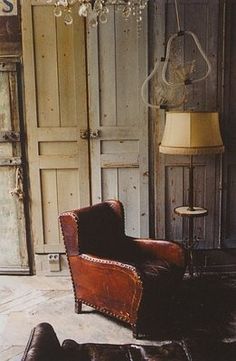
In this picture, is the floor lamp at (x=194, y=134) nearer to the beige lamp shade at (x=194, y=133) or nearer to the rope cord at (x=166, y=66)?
the beige lamp shade at (x=194, y=133)

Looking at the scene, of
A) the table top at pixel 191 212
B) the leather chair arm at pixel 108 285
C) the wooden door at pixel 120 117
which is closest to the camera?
the leather chair arm at pixel 108 285

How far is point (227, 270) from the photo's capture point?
12.4 feet

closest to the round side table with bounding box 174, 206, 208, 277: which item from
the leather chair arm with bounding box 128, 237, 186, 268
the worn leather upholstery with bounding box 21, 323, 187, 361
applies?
the leather chair arm with bounding box 128, 237, 186, 268

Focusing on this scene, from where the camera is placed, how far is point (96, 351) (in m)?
1.90

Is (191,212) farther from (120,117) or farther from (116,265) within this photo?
(120,117)

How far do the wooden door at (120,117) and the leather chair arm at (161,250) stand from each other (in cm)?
46

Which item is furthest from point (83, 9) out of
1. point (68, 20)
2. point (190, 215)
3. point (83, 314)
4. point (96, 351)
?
point (83, 314)

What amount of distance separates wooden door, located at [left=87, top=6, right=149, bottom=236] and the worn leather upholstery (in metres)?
1.81

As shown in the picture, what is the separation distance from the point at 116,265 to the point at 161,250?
1.66 feet

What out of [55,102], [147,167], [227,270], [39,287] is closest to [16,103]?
[55,102]

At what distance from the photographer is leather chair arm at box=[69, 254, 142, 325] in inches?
108

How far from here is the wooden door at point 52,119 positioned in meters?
3.47

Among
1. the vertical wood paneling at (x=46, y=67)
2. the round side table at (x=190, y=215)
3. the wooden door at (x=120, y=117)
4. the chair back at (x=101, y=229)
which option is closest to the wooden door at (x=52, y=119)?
the vertical wood paneling at (x=46, y=67)

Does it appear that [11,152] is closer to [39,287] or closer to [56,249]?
[56,249]
